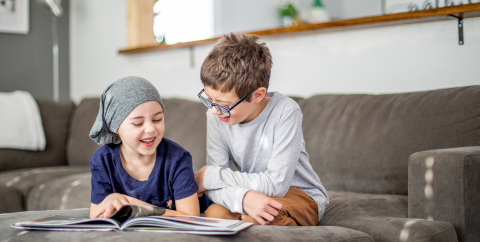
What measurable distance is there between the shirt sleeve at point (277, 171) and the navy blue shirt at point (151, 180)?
83mm

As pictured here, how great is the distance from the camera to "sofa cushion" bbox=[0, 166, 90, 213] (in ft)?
6.94

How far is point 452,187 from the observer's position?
1.23 meters

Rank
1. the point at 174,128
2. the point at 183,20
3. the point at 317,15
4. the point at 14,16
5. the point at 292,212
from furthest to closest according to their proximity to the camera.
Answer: the point at 317,15, the point at 183,20, the point at 14,16, the point at 174,128, the point at 292,212

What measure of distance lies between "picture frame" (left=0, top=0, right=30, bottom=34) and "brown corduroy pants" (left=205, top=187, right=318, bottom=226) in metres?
3.40

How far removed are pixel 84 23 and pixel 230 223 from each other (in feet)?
11.9

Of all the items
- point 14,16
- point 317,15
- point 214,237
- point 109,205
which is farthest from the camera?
point 317,15

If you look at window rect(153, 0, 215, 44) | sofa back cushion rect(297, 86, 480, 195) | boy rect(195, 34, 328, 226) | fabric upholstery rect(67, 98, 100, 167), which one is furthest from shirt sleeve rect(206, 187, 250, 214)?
window rect(153, 0, 215, 44)

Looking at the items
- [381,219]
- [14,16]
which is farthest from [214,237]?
[14,16]

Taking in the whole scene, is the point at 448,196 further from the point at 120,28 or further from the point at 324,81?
the point at 120,28

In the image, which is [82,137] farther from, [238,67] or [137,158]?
[238,67]

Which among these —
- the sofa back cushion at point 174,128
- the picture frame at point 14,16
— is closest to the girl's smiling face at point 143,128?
the sofa back cushion at point 174,128

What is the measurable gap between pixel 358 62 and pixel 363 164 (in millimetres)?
793

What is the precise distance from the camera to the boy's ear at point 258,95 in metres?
1.33

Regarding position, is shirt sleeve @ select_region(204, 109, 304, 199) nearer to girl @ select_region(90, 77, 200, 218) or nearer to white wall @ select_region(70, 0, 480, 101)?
girl @ select_region(90, 77, 200, 218)
